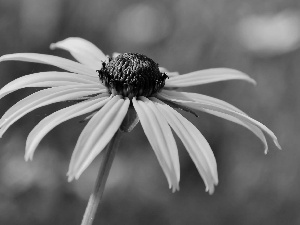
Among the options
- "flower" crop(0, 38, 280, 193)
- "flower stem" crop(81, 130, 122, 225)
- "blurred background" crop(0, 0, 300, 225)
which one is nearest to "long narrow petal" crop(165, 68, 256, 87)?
"flower" crop(0, 38, 280, 193)

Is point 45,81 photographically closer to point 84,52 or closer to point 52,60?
point 52,60

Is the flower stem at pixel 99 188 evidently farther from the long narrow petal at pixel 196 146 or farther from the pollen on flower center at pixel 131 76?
the pollen on flower center at pixel 131 76

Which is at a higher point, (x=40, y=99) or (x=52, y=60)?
(x=52, y=60)

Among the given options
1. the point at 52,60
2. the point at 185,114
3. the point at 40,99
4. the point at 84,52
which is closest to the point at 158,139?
the point at 40,99

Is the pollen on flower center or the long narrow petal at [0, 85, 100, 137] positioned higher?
the pollen on flower center

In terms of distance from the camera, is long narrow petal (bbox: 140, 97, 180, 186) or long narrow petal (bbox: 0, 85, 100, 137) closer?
long narrow petal (bbox: 140, 97, 180, 186)

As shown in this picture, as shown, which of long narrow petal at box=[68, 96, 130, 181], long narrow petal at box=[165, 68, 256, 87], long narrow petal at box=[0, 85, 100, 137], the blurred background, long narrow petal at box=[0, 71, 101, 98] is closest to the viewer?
long narrow petal at box=[68, 96, 130, 181]

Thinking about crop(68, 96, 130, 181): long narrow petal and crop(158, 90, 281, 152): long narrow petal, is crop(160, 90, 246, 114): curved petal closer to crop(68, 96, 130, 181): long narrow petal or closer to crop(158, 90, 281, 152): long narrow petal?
crop(158, 90, 281, 152): long narrow petal
